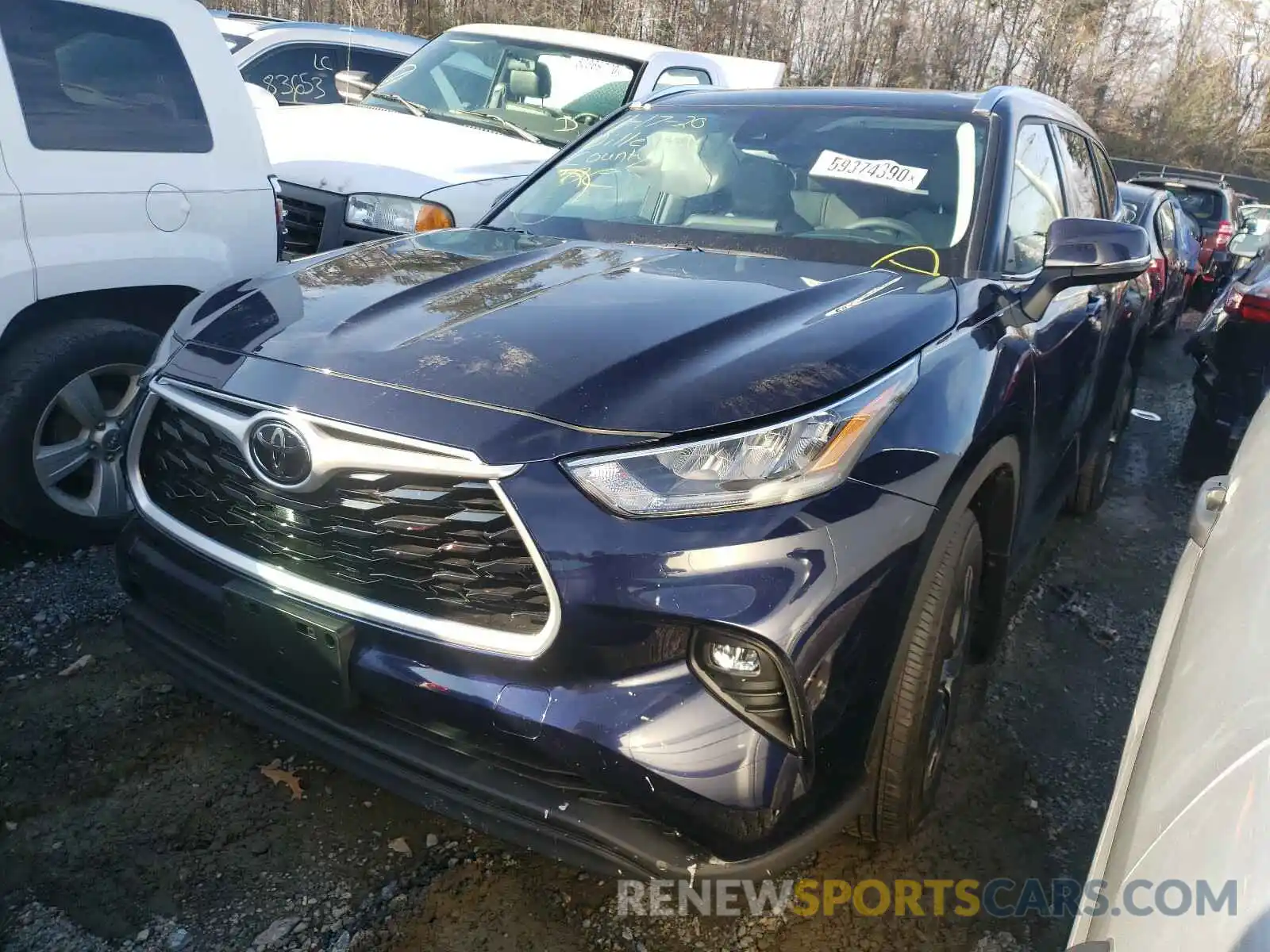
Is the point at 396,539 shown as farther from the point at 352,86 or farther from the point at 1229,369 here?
the point at 352,86

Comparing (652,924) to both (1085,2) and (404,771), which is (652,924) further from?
(1085,2)

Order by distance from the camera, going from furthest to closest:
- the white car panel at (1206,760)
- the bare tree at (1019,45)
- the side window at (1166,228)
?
the bare tree at (1019,45), the side window at (1166,228), the white car panel at (1206,760)

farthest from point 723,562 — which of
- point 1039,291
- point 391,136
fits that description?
point 391,136

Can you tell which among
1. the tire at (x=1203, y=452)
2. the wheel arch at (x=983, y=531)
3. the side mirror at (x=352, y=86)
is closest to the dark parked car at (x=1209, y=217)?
the tire at (x=1203, y=452)

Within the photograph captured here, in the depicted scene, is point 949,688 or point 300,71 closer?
point 949,688

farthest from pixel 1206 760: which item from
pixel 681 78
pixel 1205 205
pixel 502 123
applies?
pixel 1205 205

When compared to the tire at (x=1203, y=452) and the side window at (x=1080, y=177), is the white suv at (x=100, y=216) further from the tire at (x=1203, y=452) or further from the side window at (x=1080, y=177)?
the tire at (x=1203, y=452)

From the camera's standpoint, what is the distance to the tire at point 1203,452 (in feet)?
17.1

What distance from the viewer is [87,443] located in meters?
3.51

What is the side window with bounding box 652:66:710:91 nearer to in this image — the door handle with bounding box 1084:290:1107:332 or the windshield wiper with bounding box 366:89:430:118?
the windshield wiper with bounding box 366:89:430:118

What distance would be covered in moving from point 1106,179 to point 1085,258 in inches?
94.7

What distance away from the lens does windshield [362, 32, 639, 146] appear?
6.18 m

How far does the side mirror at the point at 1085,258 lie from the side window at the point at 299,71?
23.1ft

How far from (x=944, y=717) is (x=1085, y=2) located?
114 ft
